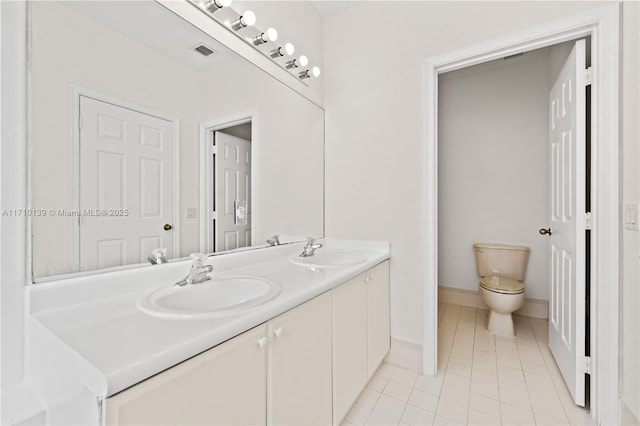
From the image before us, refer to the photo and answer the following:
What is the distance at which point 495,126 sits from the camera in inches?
112

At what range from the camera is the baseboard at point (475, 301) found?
2.65m

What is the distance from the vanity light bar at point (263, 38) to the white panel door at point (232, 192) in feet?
1.82

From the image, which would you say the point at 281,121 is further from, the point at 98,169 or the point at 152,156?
the point at 98,169

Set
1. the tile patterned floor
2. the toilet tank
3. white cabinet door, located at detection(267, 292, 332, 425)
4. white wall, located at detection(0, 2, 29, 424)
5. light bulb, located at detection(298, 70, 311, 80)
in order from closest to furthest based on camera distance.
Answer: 1. white wall, located at detection(0, 2, 29, 424)
2. white cabinet door, located at detection(267, 292, 332, 425)
3. the tile patterned floor
4. light bulb, located at detection(298, 70, 311, 80)
5. the toilet tank

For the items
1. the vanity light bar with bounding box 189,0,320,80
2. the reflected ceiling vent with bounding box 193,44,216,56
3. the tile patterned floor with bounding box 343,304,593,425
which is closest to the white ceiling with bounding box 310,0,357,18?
the vanity light bar with bounding box 189,0,320,80

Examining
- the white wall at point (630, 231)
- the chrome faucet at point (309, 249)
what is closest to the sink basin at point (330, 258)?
the chrome faucet at point (309, 249)

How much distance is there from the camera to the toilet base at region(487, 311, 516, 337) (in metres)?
2.30

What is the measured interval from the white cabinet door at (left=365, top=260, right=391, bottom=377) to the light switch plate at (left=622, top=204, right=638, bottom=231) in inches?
45.4

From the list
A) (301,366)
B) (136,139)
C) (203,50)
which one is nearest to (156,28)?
(203,50)

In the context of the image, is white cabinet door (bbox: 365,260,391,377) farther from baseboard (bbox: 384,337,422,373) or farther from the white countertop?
the white countertop

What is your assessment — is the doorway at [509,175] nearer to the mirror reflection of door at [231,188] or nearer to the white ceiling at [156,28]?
the mirror reflection of door at [231,188]

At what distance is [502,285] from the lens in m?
2.36

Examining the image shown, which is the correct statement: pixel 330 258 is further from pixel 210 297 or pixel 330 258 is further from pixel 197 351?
pixel 197 351

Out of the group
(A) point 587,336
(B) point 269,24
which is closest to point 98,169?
(B) point 269,24
